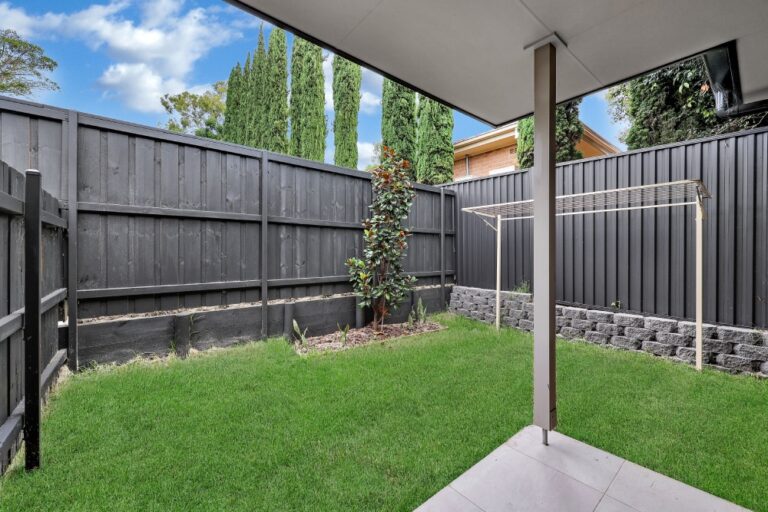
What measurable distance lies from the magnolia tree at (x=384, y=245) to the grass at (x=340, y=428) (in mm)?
1220

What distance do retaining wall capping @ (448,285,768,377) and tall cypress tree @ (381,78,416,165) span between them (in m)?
5.26

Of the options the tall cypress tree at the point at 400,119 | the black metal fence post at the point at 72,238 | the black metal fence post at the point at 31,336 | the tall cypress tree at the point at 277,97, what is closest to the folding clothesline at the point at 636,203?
the black metal fence post at the point at 31,336

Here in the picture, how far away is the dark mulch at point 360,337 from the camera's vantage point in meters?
3.82

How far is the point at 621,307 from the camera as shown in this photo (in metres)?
3.99

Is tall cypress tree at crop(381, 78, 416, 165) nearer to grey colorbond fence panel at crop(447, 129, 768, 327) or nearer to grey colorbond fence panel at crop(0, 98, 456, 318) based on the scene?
grey colorbond fence panel at crop(447, 129, 768, 327)

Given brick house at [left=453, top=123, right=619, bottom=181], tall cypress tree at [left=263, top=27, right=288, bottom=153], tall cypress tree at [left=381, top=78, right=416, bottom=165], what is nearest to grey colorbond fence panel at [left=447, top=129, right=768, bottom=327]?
tall cypress tree at [left=381, top=78, right=416, bottom=165]

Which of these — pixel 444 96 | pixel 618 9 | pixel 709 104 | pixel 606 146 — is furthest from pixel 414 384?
pixel 606 146

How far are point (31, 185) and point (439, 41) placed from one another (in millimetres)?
2348

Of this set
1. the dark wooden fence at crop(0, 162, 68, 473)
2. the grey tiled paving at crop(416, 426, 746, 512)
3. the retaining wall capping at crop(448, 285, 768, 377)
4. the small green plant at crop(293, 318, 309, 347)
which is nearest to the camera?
the grey tiled paving at crop(416, 426, 746, 512)

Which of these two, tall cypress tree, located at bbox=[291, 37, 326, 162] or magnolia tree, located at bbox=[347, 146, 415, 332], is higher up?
tall cypress tree, located at bbox=[291, 37, 326, 162]

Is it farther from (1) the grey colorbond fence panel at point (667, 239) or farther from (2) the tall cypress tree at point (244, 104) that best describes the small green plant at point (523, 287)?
(2) the tall cypress tree at point (244, 104)

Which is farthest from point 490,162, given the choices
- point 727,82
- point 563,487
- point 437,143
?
point 563,487

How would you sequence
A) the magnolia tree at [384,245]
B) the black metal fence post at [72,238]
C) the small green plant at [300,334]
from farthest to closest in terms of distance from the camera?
the magnolia tree at [384,245] → the small green plant at [300,334] → the black metal fence post at [72,238]

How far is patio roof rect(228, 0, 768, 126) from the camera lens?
160 centimetres
